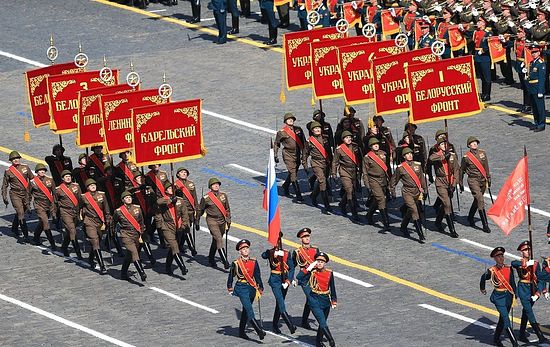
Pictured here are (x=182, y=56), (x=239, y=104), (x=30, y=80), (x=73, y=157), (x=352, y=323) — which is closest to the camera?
(x=352, y=323)

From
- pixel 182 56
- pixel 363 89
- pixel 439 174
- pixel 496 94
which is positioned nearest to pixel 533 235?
pixel 439 174

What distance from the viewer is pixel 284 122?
52.7 meters

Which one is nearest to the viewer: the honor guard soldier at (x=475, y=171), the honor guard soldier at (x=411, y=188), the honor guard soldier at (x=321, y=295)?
the honor guard soldier at (x=321, y=295)

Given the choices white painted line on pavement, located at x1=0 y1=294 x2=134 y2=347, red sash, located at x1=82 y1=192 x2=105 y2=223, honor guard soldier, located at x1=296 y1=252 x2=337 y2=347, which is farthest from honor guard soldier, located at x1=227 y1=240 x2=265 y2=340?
red sash, located at x1=82 y1=192 x2=105 y2=223

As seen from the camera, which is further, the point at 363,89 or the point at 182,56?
the point at 182,56

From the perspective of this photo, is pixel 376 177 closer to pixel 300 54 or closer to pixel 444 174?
pixel 444 174

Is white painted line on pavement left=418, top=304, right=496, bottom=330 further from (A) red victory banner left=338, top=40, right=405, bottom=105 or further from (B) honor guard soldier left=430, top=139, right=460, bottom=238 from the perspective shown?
(A) red victory banner left=338, top=40, right=405, bottom=105

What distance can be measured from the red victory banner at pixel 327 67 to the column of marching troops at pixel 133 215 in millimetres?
4747

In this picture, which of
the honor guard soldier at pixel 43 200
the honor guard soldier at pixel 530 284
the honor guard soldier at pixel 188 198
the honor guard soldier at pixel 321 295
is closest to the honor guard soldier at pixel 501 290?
the honor guard soldier at pixel 530 284

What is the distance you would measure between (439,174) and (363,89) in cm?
336

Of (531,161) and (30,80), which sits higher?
(30,80)

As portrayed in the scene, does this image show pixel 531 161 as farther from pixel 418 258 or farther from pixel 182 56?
pixel 182 56

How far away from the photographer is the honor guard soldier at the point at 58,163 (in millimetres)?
50781

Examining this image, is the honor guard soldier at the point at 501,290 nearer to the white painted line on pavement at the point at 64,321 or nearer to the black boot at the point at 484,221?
the black boot at the point at 484,221
